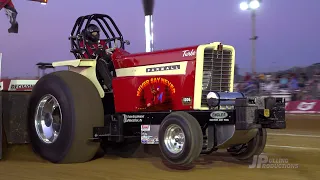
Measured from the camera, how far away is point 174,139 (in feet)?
20.2

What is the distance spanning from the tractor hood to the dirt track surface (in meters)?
1.61

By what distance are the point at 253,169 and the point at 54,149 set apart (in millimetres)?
3123

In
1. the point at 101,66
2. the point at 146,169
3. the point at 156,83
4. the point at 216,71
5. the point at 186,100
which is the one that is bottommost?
the point at 146,169

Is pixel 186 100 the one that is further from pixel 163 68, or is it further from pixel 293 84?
→ pixel 293 84

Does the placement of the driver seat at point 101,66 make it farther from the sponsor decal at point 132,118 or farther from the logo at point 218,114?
the logo at point 218,114

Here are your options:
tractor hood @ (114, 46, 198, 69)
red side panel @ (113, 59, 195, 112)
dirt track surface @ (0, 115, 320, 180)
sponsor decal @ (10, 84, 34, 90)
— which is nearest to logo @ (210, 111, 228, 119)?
red side panel @ (113, 59, 195, 112)

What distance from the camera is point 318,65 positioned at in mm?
18172

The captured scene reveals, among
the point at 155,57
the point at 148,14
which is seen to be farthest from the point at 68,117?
the point at 148,14

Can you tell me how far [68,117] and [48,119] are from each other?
2.87ft

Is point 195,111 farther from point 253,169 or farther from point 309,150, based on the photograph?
point 309,150

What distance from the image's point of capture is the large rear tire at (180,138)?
580cm

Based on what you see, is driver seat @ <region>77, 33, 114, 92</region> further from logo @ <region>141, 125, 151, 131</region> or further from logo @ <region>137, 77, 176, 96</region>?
logo @ <region>141, 125, 151, 131</region>

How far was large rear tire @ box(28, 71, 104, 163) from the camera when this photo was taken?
689 centimetres

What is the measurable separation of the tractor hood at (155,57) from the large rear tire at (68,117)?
2.14ft
